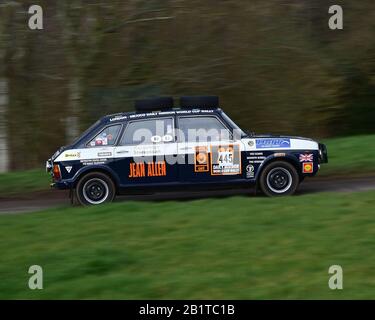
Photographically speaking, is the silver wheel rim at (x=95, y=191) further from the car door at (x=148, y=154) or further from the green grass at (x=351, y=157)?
the green grass at (x=351, y=157)

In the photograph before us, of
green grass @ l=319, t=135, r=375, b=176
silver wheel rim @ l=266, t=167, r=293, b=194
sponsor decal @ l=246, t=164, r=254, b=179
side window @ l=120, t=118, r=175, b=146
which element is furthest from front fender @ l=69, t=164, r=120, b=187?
green grass @ l=319, t=135, r=375, b=176

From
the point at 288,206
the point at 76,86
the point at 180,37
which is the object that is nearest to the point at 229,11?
the point at 180,37

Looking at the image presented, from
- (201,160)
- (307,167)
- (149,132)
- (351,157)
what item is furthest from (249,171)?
(351,157)

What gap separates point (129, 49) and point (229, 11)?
10.1 ft

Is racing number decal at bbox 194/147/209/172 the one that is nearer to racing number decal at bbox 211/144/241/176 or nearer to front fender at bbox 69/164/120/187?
racing number decal at bbox 211/144/241/176

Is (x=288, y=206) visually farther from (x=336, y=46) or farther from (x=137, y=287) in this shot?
(x=336, y=46)

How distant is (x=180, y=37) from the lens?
2122 centimetres

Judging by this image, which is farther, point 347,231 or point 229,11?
point 229,11

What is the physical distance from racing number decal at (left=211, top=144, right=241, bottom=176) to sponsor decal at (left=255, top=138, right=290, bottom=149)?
0.41 meters

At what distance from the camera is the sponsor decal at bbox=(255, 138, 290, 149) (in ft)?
44.3

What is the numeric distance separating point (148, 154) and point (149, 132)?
0.43 meters

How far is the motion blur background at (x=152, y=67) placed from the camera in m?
20.4

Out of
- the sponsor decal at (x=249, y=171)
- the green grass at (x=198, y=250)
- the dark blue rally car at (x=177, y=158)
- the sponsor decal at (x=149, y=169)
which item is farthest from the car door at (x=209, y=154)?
the green grass at (x=198, y=250)
